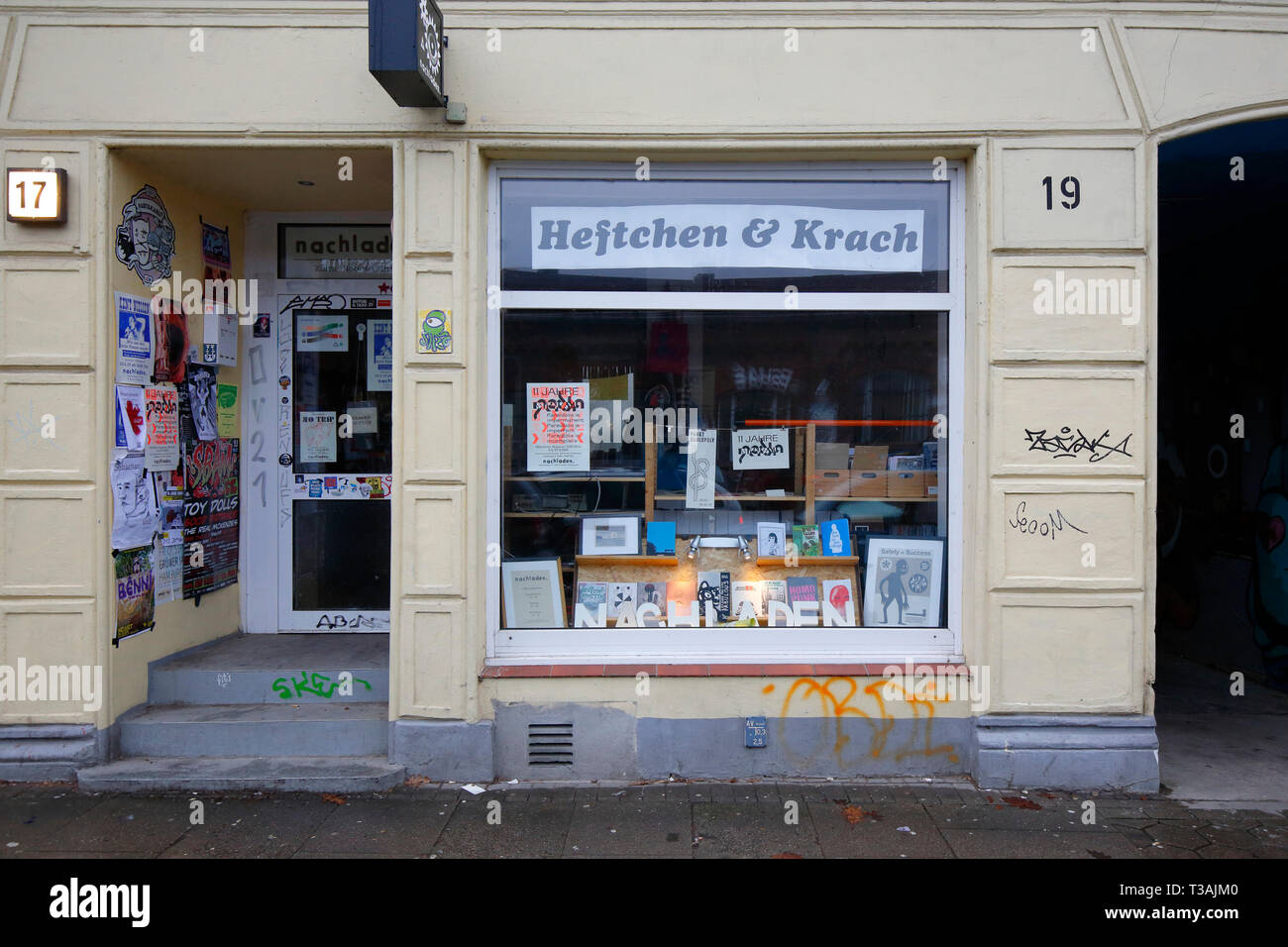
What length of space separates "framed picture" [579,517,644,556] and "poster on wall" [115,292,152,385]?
277 centimetres

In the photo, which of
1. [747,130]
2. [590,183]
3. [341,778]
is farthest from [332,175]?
[341,778]

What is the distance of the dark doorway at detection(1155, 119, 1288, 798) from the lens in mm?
5699

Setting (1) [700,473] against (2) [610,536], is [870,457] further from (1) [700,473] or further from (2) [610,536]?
(2) [610,536]

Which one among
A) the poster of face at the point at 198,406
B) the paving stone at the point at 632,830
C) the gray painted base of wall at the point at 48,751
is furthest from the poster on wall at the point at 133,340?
the paving stone at the point at 632,830

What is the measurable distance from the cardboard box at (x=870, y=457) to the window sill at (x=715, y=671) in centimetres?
122

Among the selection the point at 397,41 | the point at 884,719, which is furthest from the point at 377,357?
the point at 884,719

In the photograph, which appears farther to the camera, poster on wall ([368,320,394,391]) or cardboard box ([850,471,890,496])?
poster on wall ([368,320,394,391])

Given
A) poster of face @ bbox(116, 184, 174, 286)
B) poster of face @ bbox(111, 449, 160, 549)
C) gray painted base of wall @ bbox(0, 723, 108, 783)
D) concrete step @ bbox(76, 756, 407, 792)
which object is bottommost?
concrete step @ bbox(76, 756, 407, 792)

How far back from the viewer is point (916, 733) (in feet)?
15.9

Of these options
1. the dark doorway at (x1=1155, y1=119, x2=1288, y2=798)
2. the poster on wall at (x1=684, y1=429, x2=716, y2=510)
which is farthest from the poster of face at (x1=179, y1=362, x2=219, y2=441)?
the dark doorway at (x1=1155, y1=119, x2=1288, y2=798)

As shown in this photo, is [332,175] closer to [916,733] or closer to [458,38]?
[458,38]

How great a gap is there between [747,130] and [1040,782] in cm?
395

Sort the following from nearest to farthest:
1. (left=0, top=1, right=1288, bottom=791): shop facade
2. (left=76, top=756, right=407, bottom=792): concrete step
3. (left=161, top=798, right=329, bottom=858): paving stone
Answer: (left=161, top=798, right=329, bottom=858): paving stone → (left=76, top=756, right=407, bottom=792): concrete step → (left=0, top=1, right=1288, bottom=791): shop facade

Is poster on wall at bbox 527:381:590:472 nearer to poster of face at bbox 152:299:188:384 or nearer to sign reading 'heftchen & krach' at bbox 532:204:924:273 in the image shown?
sign reading 'heftchen & krach' at bbox 532:204:924:273
